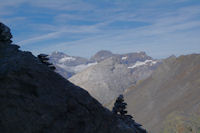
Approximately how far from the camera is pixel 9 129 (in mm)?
14156

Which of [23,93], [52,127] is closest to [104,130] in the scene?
[52,127]

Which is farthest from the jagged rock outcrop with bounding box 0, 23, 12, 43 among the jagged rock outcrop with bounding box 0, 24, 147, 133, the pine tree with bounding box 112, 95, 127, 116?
the pine tree with bounding box 112, 95, 127, 116

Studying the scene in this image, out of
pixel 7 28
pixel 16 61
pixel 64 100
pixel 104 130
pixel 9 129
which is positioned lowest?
pixel 9 129

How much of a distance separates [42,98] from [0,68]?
2.95 metres

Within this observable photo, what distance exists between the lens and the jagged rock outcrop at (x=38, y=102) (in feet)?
48.6

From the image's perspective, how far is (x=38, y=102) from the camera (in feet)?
52.1

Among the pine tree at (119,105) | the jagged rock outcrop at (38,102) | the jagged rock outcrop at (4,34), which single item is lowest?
the jagged rock outcrop at (38,102)

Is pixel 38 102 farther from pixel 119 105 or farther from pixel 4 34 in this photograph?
pixel 119 105

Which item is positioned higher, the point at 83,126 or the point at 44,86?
the point at 44,86

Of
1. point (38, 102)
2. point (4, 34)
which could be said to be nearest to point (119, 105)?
point (38, 102)

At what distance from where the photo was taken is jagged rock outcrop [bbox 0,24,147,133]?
583 inches

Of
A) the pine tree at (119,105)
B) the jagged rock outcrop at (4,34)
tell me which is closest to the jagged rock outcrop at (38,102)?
the jagged rock outcrop at (4,34)

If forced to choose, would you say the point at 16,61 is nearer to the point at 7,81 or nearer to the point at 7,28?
the point at 7,81

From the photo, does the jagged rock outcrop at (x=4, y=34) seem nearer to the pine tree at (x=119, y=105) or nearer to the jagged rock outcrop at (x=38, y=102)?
the jagged rock outcrop at (x=38, y=102)
